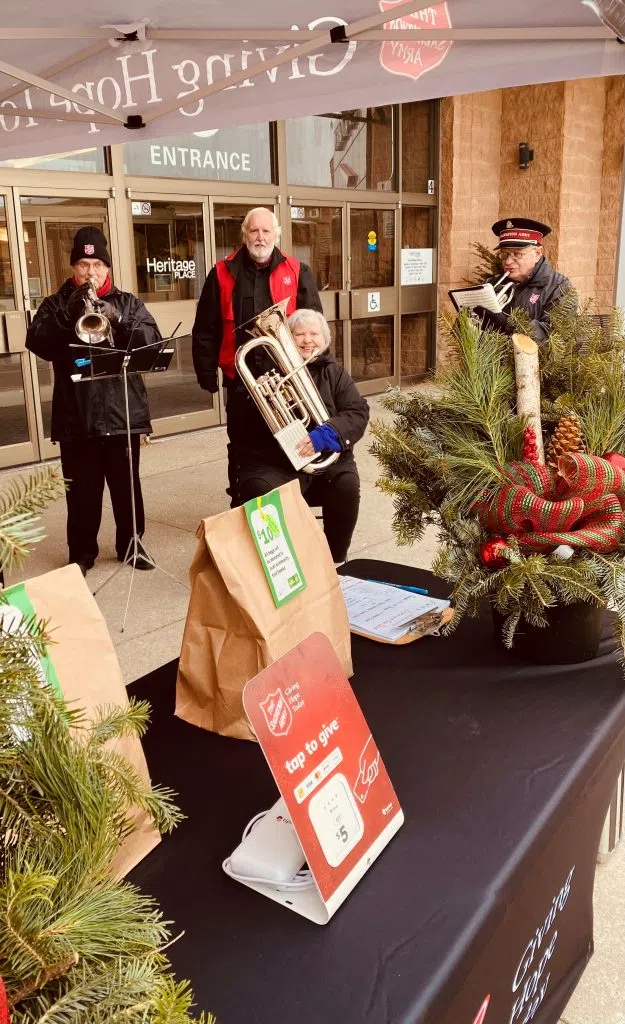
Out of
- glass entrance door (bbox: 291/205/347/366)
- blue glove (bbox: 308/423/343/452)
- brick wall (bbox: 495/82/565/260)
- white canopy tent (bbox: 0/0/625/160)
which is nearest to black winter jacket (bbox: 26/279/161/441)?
blue glove (bbox: 308/423/343/452)

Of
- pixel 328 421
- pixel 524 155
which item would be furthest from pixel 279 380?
pixel 524 155

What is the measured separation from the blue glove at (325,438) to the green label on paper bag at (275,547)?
2100 mm

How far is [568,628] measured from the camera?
1.46 meters

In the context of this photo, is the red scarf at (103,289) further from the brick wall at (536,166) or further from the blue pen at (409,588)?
the brick wall at (536,166)

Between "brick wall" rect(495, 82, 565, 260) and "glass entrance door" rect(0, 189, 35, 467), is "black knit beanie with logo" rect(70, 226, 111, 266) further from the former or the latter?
"brick wall" rect(495, 82, 565, 260)

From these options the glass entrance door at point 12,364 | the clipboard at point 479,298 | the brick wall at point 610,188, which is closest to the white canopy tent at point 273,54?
the clipboard at point 479,298

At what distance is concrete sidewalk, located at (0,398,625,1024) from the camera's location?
5.30 ft

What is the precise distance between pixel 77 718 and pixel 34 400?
5.60 metres

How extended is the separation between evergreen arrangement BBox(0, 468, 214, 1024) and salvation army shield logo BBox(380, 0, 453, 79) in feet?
7.29

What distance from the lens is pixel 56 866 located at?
23.7 inches

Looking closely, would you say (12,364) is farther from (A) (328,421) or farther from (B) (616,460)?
(B) (616,460)

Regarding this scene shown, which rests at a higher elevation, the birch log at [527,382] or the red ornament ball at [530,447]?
the birch log at [527,382]

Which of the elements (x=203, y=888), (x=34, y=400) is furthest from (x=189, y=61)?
(x=34, y=400)

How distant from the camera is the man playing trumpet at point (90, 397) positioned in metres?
3.65
